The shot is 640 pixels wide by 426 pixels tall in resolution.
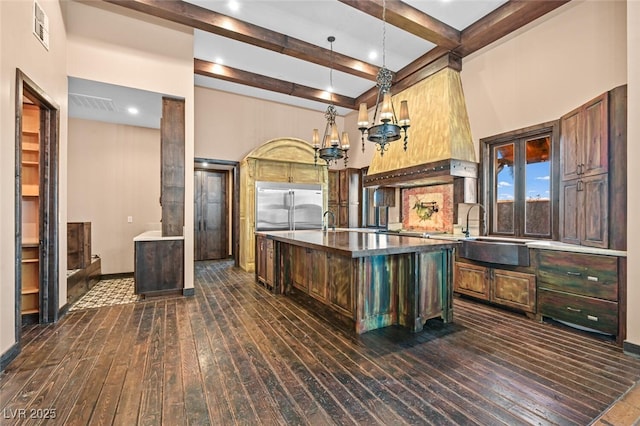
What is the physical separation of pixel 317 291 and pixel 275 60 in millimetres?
4402

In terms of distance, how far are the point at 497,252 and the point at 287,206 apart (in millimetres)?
4216

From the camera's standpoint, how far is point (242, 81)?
587cm

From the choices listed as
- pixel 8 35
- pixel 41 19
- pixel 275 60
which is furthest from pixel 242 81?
pixel 8 35

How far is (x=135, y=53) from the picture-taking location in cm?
391

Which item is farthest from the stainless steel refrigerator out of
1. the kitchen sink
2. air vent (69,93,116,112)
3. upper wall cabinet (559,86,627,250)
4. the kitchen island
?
upper wall cabinet (559,86,627,250)

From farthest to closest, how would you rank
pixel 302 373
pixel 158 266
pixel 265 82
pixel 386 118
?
pixel 265 82 → pixel 158 266 → pixel 386 118 → pixel 302 373

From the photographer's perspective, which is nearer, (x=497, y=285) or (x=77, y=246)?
(x=497, y=285)

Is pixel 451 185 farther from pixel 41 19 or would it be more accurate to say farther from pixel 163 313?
pixel 41 19

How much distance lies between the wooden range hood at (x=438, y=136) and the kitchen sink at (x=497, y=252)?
1131mm

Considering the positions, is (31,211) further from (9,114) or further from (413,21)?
(413,21)

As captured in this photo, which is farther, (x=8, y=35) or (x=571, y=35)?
(x=571, y=35)

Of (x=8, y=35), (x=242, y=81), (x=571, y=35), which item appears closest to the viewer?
(x=8, y=35)

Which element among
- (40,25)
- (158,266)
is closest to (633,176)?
(158,266)

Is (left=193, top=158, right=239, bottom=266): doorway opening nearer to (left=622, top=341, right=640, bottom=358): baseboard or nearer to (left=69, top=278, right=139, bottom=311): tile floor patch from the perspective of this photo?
(left=69, top=278, right=139, bottom=311): tile floor patch
